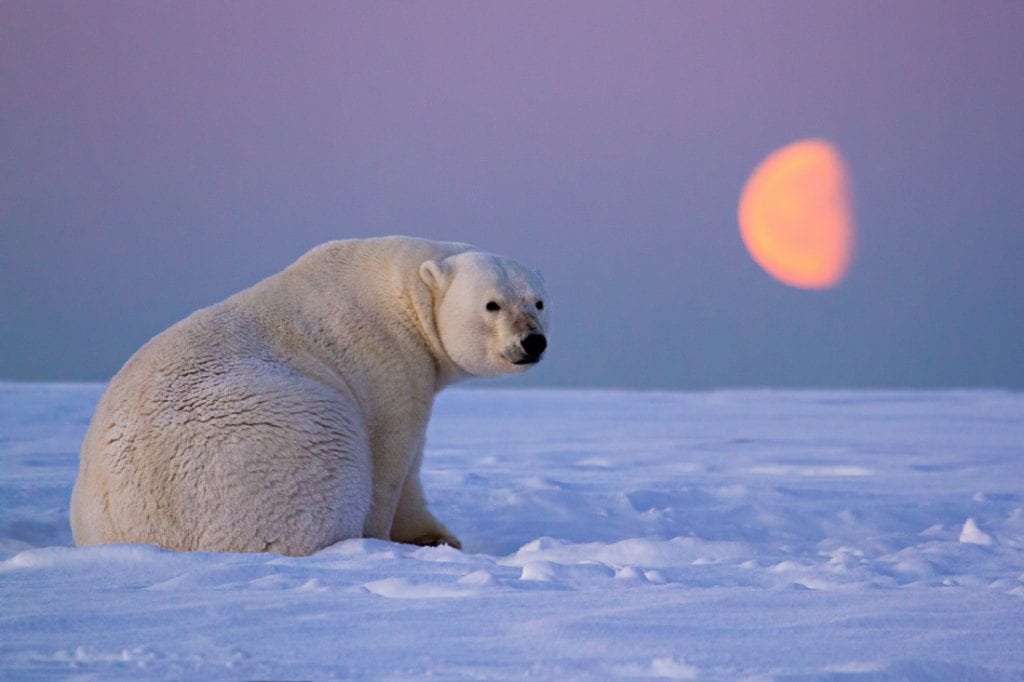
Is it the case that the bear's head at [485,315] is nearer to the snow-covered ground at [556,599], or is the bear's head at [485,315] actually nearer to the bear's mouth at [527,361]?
the bear's mouth at [527,361]

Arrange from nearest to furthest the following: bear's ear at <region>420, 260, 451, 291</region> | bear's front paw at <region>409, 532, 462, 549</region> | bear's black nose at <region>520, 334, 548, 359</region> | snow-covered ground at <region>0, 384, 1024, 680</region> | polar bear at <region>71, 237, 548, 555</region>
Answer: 1. snow-covered ground at <region>0, 384, 1024, 680</region>
2. polar bear at <region>71, 237, 548, 555</region>
3. bear's black nose at <region>520, 334, 548, 359</region>
4. bear's ear at <region>420, 260, 451, 291</region>
5. bear's front paw at <region>409, 532, 462, 549</region>

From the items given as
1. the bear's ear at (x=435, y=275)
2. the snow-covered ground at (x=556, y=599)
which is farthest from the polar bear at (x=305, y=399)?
the snow-covered ground at (x=556, y=599)

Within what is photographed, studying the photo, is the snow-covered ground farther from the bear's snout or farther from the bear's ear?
the bear's ear

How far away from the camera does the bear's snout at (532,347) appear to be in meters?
5.34

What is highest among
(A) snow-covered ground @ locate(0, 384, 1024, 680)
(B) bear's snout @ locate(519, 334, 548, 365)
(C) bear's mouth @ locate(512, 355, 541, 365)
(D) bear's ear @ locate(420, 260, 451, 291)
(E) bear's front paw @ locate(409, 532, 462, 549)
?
(D) bear's ear @ locate(420, 260, 451, 291)

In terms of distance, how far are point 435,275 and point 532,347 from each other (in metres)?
0.63

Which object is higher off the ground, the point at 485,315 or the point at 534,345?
the point at 485,315

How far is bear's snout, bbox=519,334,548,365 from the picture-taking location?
5.34m

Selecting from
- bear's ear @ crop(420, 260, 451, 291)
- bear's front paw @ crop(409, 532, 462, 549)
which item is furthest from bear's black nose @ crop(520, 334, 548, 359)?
bear's front paw @ crop(409, 532, 462, 549)

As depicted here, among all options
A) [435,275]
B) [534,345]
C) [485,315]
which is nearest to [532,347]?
[534,345]

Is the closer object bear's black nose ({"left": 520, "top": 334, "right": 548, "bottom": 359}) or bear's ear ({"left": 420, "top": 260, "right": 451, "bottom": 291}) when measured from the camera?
bear's black nose ({"left": 520, "top": 334, "right": 548, "bottom": 359})

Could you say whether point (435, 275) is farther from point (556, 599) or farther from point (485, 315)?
point (556, 599)

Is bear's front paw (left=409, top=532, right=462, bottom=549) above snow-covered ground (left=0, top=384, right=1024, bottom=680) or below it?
below

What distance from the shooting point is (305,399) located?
4680 millimetres
